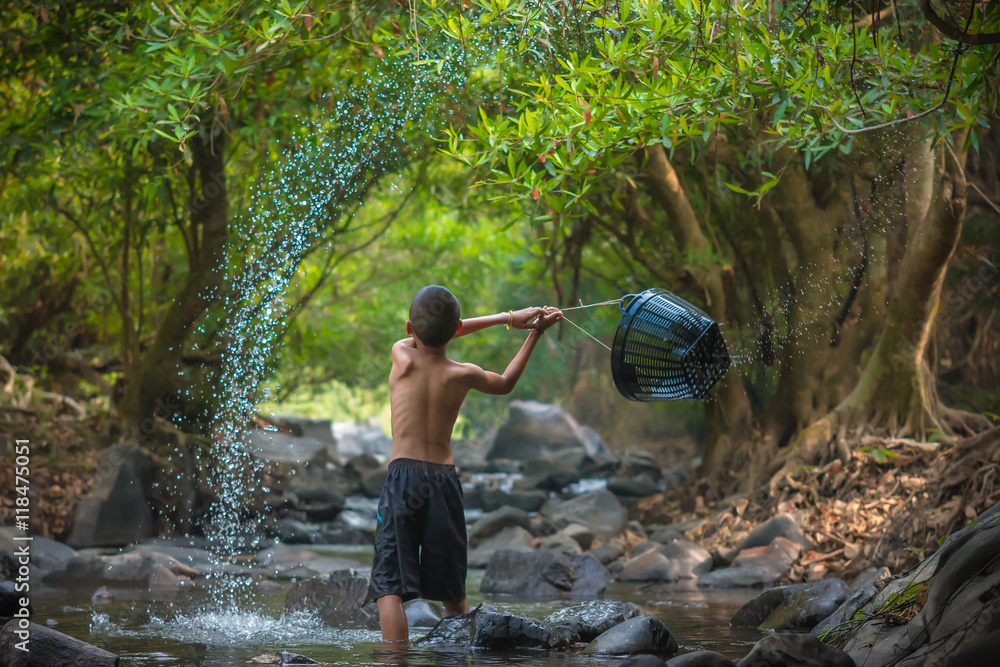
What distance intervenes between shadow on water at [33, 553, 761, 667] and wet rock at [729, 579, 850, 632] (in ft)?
0.53

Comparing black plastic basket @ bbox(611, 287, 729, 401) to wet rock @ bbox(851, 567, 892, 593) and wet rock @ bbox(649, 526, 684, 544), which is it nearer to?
wet rock @ bbox(851, 567, 892, 593)

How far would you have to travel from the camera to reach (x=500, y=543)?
9023mm

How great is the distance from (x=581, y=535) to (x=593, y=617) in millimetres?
4302

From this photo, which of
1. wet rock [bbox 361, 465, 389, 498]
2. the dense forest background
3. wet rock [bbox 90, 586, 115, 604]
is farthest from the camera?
wet rock [bbox 361, 465, 389, 498]

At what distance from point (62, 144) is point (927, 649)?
8.08 m

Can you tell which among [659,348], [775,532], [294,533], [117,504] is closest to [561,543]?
[775,532]

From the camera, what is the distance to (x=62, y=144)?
824cm

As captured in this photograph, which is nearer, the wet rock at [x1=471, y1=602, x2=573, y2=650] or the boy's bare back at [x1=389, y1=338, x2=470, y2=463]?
the wet rock at [x1=471, y1=602, x2=573, y2=650]

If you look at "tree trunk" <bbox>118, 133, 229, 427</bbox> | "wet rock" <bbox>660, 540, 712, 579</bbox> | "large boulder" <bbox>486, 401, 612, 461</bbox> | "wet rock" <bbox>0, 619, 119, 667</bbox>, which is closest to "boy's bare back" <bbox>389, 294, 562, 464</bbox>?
"wet rock" <bbox>0, 619, 119, 667</bbox>

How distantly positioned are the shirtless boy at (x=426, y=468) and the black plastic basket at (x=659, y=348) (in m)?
0.39

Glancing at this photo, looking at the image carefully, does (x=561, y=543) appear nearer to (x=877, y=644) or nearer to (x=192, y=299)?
(x=192, y=299)

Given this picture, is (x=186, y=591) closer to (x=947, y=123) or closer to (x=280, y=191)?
(x=280, y=191)

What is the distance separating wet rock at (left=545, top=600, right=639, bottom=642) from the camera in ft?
15.4

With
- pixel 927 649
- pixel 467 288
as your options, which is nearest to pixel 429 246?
pixel 467 288
